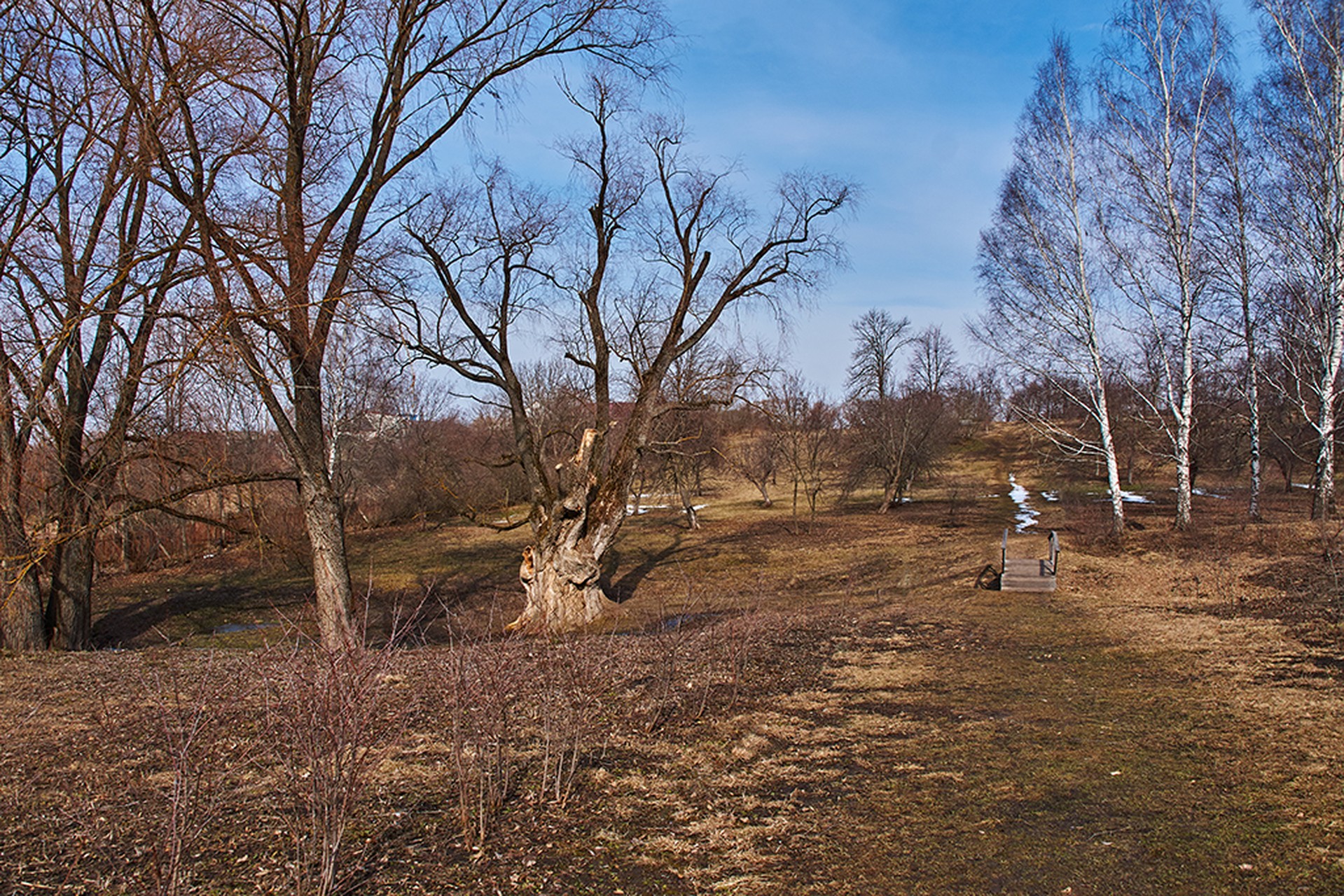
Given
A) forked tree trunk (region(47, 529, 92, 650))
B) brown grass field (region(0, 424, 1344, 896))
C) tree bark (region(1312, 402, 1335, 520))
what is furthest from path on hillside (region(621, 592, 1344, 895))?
tree bark (region(1312, 402, 1335, 520))

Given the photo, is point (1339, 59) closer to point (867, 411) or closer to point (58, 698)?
point (58, 698)

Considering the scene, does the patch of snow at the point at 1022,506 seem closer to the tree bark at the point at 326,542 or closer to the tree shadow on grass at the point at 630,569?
the tree shadow on grass at the point at 630,569

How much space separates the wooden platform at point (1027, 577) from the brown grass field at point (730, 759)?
68.5 inches

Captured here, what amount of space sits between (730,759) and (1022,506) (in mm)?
29056

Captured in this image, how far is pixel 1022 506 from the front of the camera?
31266mm

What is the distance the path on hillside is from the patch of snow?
1769 centimetres

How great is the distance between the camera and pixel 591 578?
1365cm

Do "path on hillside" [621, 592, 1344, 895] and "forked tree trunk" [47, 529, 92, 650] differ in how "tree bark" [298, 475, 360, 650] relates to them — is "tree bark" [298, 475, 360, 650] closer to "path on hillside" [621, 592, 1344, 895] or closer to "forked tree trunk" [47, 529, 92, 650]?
"forked tree trunk" [47, 529, 92, 650]

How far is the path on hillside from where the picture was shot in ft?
11.8

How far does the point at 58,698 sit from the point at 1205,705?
27.5 feet

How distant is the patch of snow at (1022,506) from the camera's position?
24.8m

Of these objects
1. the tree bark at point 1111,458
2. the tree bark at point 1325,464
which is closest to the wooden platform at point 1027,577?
the tree bark at point 1111,458

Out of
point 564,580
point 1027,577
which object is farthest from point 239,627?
point 1027,577

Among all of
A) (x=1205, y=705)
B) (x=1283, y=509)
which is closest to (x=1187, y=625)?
(x=1205, y=705)
